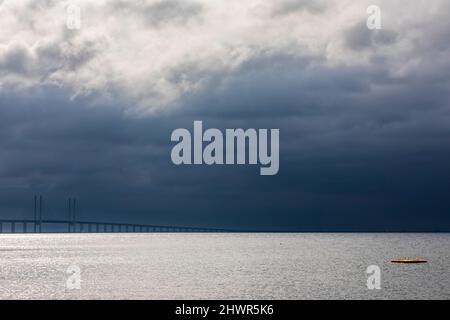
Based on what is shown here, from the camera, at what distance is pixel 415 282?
404ft

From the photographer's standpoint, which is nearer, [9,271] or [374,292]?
[374,292]

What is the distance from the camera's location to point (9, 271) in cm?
15025
